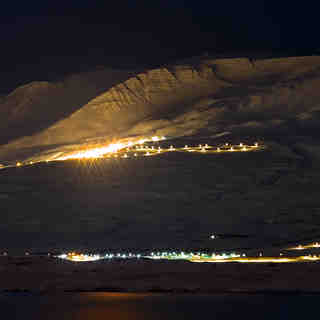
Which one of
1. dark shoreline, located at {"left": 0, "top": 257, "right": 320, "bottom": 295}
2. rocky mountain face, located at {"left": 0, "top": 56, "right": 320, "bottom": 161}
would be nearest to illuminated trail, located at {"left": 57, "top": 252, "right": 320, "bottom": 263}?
dark shoreline, located at {"left": 0, "top": 257, "right": 320, "bottom": 295}

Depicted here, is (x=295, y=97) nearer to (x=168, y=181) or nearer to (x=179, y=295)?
(x=168, y=181)

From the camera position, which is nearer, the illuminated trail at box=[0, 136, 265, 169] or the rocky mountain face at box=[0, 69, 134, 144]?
the illuminated trail at box=[0, 136, 265, 169]

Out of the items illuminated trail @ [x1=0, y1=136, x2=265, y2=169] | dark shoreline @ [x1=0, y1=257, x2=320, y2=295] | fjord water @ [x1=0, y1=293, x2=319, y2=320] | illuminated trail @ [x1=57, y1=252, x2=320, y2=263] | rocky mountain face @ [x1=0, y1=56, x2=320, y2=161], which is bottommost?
fjord water @ [x1=0, y1=293, x2=319, y2=320]

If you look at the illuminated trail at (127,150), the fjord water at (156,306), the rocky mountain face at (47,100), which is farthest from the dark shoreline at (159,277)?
the rocky mountain face at (47,100)

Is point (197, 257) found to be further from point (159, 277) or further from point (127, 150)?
point (127, 150)

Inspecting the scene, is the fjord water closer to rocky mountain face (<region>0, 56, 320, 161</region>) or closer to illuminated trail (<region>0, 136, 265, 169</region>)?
illuminated trail (<region>0, 136, 265, 169</region>)

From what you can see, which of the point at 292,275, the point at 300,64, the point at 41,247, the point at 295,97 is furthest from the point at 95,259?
the point at 300,64

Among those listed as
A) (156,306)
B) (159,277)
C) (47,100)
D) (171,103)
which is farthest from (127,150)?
(156,306)
